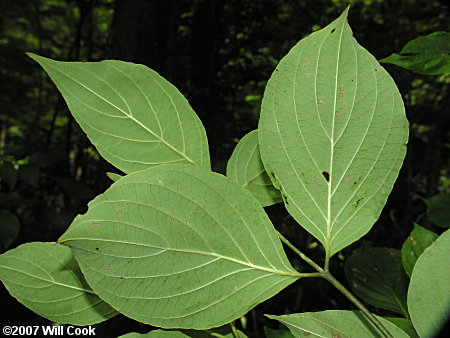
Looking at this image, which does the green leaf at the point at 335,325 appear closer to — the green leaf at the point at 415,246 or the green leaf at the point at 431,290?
the green leaf at the point at 431,290

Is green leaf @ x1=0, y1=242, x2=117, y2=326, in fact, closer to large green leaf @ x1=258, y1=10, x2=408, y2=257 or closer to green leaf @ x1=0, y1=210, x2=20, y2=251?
large green leaf @ x1=258, y1=10, x2=408, y2=257

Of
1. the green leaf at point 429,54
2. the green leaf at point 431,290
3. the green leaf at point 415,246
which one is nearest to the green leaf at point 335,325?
the green leaf at point 431,290

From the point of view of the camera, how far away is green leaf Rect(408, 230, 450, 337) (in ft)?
0.81

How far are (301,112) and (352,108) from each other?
1.5 inches

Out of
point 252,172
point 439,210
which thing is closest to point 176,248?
point 252,172

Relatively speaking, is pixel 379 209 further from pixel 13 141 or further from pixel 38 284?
pixel 13 141

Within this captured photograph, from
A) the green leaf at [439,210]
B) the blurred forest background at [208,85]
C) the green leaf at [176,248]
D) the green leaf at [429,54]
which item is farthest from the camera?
the blurred forest background at [208,85]

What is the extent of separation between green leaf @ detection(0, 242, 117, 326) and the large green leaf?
0.18 metres

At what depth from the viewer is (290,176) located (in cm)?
28

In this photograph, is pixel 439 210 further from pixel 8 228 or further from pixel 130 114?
pixel 8 228

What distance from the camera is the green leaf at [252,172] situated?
0.32 meters

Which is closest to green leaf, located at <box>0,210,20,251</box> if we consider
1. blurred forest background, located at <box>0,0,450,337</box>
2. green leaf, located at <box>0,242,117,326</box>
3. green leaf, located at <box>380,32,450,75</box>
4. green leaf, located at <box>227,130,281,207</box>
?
blurred forest background, located at <box>0,0,450,337</box>

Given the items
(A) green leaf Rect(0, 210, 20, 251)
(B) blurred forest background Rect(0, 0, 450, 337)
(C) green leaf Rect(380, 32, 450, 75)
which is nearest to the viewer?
(C) green leaf Rect(380, 32, 450, 75)

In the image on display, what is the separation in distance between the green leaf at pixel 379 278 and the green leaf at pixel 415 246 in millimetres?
94
